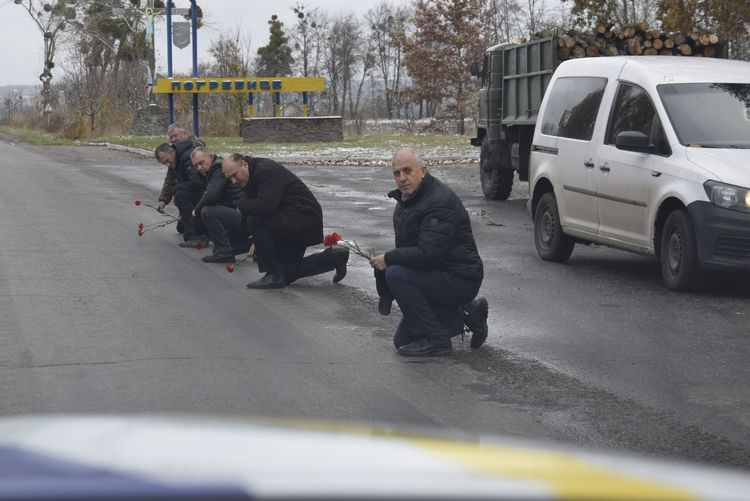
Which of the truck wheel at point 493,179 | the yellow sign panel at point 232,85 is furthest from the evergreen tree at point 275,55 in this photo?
the truck wheel at point 493,179

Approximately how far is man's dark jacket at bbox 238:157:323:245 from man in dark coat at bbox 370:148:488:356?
2803 mm

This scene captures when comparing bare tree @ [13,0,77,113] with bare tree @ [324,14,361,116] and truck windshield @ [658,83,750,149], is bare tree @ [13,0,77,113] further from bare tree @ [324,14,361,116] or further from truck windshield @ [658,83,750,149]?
truck windshield @ [658,83,750,149]

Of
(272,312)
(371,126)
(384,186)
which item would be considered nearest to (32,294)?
(272,312)

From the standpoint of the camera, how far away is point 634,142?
1063cm

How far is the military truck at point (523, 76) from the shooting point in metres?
17.8

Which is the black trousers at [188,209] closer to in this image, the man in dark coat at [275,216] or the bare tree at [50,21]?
the man in dark coat at [275,216]

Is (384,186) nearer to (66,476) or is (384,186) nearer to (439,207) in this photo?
(439,207)

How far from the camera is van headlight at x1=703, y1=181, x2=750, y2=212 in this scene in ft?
32.7

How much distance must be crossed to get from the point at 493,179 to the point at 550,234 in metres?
7.94

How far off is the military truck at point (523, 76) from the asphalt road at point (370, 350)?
4.30 metres

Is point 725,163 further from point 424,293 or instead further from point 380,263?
point 380,263

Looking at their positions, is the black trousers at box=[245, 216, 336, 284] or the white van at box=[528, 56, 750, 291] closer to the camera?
the white van at box=[528, 56, 750, 291]

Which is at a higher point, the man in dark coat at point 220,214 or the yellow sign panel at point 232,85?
the yellow sign panel at point 232,85

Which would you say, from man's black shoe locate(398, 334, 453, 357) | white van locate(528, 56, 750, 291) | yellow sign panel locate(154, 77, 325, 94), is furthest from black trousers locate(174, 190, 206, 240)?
yellow sign panel locate(154, 77, 325, 94)
